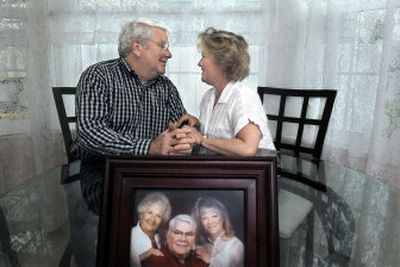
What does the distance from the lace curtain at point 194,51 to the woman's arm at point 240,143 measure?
2.17ft

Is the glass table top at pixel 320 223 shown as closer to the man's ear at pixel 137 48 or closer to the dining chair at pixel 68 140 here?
the dining chair at pixel 68 140

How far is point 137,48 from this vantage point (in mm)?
1442

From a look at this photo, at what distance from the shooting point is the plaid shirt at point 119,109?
4.18 ft

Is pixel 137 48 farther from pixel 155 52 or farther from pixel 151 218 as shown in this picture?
pixel 151 218

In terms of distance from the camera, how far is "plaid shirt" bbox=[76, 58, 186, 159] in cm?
127

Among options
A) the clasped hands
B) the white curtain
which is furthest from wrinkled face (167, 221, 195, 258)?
the white curtain

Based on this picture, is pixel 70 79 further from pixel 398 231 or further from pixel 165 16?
pixel 398 231

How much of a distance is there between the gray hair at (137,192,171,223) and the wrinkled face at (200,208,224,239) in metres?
0.06

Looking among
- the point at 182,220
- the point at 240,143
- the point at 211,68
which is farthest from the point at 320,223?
the point at 211,68

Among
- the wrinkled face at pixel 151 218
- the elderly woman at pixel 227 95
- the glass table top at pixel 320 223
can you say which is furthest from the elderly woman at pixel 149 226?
the elderly woman at pixel 227 95

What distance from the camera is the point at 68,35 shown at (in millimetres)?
1945

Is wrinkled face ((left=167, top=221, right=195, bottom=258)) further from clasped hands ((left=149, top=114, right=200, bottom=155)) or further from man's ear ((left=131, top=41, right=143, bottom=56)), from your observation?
man's ear ((left=131, top=41, right=143, bottom=56))

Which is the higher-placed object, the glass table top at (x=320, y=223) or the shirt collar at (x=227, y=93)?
the shirt collar at (x=227, y=93)

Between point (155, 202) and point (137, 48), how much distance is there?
→ 92 centimetres
